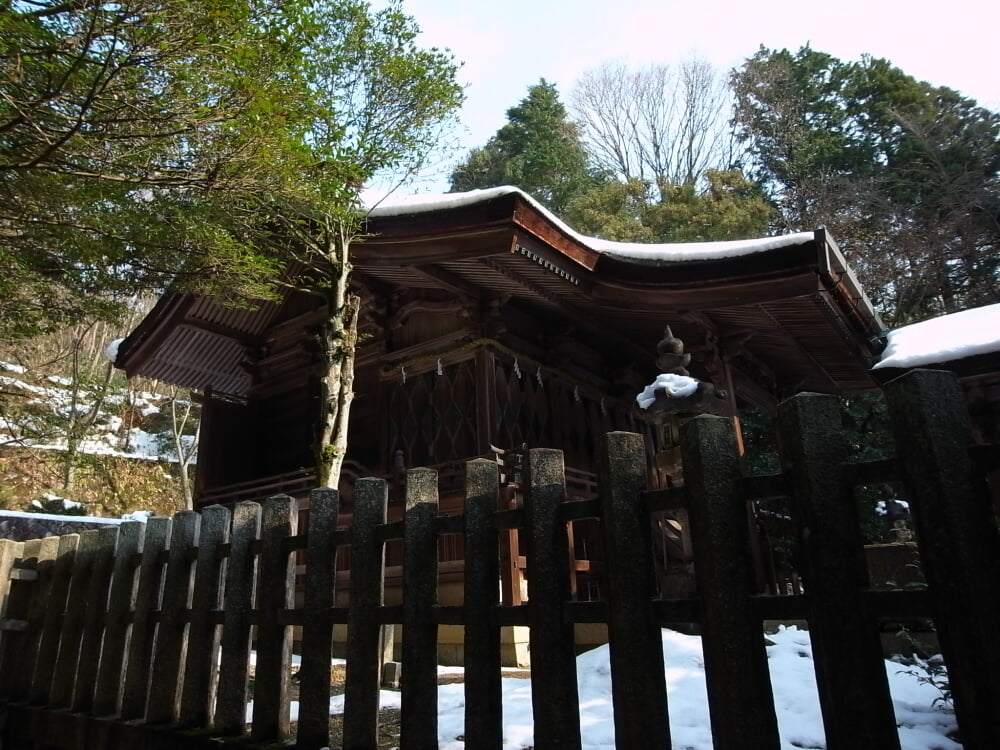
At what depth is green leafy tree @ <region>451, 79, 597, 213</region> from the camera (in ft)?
90.4

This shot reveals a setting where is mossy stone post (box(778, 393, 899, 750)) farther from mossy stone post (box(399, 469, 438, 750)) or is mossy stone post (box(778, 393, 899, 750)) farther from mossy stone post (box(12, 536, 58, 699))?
mossy stone post (box(12, 536, 58, 699))

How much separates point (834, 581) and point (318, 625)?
7.54 feet

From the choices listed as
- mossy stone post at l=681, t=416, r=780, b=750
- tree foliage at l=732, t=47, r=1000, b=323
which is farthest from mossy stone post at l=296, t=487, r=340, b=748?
tree foliage at l=732, t=47, r=1000, b=323

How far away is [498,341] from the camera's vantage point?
9.23 metres

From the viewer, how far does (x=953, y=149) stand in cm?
2217

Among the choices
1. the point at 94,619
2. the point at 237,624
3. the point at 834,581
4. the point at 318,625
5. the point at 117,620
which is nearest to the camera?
the point at 834,581

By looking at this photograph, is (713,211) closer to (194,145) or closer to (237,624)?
(194,145)

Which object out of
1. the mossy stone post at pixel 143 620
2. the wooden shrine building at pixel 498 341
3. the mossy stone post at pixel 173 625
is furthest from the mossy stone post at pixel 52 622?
the wooden shrine building at pixel 498 341

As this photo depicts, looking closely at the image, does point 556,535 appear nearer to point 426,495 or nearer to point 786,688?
point 426,495

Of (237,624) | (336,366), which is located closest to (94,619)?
(237,624)

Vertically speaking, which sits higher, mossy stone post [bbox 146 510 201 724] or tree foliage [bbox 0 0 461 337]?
tree foliage [bbox 0 0 461 337]

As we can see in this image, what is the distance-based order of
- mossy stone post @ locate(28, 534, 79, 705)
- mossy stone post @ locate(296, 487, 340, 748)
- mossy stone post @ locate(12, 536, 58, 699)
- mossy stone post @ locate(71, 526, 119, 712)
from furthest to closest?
mossy stone post @ locate(12, 536, 58, 699) → mossy stone post @ locate(28, 534, 79, 705) → mossy stone post @ locate(71, 526, 119, 712) → mossy stone post @ locate(296, 487, 340, 748)

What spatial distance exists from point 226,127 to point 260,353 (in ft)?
26.9

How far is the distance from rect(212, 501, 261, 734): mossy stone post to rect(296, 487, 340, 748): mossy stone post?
481mm
